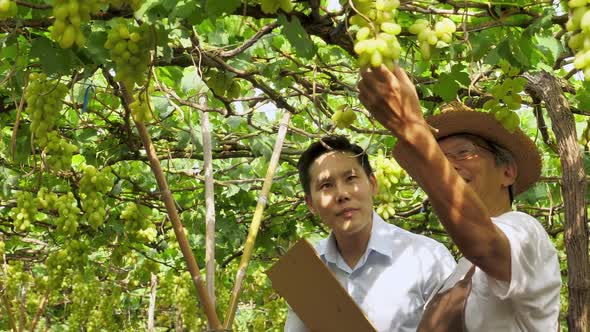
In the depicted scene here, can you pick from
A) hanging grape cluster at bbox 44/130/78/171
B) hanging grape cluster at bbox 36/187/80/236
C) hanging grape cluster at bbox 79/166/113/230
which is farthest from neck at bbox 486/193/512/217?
hanging grape cluster at bbox 36/187/80/236

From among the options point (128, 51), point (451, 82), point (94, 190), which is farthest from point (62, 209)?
point (128, 51)

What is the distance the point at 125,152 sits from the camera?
213 inches

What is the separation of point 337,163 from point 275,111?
7.46ft

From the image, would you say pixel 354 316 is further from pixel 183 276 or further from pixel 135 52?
pixel 183 276

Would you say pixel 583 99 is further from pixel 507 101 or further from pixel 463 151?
pixel 463 151

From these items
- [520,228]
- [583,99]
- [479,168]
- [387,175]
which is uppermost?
[387,175]

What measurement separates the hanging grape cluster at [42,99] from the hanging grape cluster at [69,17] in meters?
1.51

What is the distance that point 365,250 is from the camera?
3.17 m

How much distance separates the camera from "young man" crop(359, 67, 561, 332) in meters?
1.64

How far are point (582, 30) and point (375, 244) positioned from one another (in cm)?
208

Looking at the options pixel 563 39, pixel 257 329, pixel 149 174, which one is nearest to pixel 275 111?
pixel 149 174

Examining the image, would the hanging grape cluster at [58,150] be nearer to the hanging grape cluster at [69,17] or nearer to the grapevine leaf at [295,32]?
the grapevine leaf at [295,32]

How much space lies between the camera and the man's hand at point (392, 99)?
1.59 meters

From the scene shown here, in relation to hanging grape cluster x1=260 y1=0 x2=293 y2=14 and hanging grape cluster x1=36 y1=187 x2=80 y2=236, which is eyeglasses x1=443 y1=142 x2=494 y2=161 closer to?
hanging grape cluster x1=260 y1=0 x2=293 y2=14
